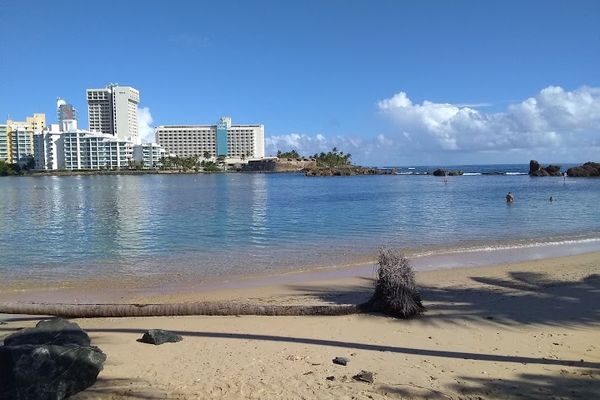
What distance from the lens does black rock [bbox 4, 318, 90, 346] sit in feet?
21.9

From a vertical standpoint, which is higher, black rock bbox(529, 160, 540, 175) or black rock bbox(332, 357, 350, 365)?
black rock bbox(529, 160, 540, 175)

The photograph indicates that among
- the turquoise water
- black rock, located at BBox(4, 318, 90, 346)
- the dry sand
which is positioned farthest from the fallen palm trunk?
the turquoise water

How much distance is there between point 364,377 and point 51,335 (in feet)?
14.1

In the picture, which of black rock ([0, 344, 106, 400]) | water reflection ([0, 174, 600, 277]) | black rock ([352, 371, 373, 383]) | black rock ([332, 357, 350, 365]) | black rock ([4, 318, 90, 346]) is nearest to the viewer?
black rock ([0, 344, 106, 400])

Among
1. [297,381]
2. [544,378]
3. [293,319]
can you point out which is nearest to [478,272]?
[293,319]

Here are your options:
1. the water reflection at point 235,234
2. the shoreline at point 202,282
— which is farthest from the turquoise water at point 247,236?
the shoreline at point 202,282

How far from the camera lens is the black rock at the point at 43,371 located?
17.6ft

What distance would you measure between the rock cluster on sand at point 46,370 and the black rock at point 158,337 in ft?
5.01

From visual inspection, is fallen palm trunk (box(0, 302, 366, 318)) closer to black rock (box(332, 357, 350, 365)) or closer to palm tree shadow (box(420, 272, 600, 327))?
palm tree shadow (box(420, 272, 600, 327))

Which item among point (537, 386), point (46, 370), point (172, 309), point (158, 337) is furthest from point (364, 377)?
point (172, 309)

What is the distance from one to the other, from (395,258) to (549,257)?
11.0m

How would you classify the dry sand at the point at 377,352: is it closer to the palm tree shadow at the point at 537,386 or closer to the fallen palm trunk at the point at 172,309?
the palm tree shadow at the point at 537,386

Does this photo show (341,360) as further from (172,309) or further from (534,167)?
(534,167)

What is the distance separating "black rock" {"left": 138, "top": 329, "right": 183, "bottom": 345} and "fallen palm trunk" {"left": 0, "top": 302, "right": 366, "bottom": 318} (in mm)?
1782
